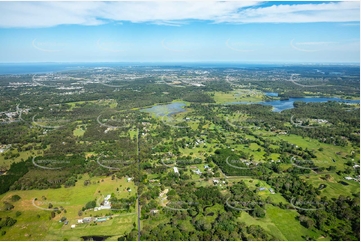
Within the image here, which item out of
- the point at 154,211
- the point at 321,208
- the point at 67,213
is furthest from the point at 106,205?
the point at 321,208

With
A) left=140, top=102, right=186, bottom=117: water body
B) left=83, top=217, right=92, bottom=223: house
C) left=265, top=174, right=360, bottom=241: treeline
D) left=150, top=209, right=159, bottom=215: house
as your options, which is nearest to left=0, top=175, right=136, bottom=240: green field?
left=83, top=217, right=92, bottom=223: house

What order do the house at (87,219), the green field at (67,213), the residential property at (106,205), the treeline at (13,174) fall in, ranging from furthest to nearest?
the treeline at (13,174), the residential property at (106,205), the house at (87,219), the green field at (67,213)

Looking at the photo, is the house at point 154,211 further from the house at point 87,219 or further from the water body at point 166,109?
the water body at point 166,109

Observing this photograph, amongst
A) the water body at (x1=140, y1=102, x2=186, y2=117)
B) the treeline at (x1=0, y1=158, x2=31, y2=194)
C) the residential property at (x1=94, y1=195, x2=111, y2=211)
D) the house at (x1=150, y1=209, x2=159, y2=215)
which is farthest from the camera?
the water body at (x1=140, y1=102, x2=186, y2=117)

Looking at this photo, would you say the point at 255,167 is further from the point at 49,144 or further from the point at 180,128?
the point at 49,144

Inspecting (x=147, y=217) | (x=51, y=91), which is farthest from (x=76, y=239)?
(x=51, y=91)

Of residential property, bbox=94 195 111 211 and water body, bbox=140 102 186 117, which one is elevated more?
water body, bbox=140 102 186 117

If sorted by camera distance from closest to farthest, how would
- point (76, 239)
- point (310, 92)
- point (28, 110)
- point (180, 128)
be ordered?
point (76, 239) → point (180, 128) → point (28, 110) → point (310, 92)

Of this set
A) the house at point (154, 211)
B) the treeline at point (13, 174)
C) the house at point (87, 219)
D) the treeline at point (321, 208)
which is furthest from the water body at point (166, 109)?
the house at point (87, 219)

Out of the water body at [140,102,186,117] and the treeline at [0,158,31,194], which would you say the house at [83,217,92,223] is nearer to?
the treeline at [0,158,31,194]
